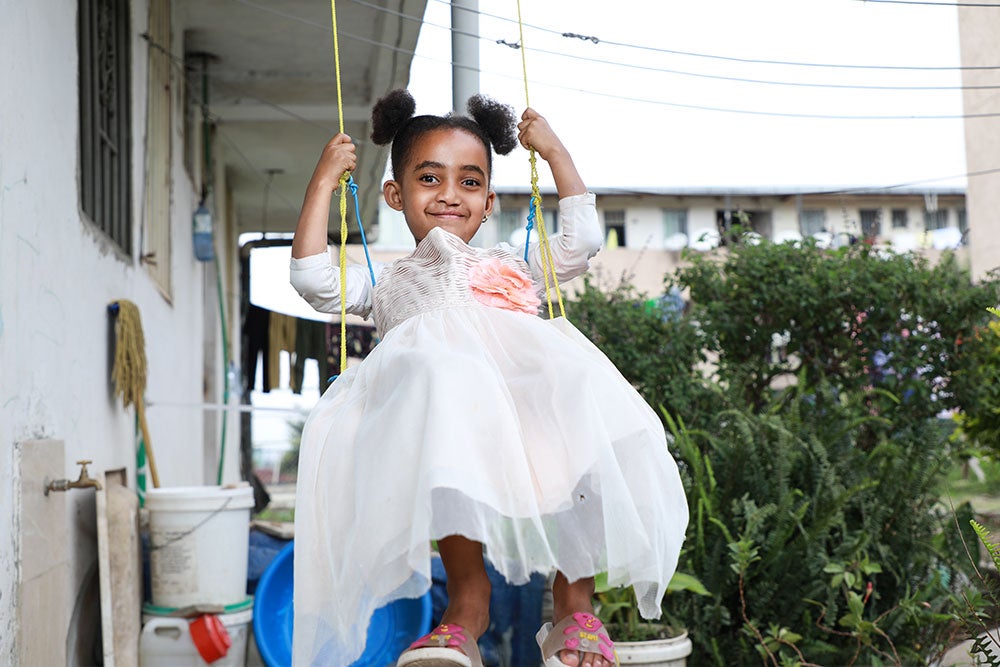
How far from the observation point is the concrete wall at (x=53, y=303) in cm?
309

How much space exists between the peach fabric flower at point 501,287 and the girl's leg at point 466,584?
0.63 metres

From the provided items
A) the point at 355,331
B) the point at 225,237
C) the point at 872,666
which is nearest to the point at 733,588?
the point at 872,666

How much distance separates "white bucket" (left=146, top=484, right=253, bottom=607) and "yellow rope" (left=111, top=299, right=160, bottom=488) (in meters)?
0.64

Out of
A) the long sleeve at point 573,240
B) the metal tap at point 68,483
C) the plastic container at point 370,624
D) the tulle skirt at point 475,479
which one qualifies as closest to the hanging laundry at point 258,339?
the plastic container at point 370,624

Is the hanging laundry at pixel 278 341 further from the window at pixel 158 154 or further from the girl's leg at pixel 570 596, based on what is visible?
the girl's leg at pixel 570 596

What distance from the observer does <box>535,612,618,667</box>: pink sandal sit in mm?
2178

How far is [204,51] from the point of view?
7.57m

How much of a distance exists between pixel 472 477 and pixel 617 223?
21.8 metres

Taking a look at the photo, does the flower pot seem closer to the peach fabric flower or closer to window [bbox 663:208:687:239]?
the peach fabric flower

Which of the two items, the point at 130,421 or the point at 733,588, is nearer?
the point at 733,588

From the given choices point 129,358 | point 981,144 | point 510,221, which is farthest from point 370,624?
point 510,221

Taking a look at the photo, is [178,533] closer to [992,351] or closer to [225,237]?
[992,351]

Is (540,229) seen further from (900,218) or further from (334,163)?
(900,218)

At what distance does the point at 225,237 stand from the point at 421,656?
30.4 ft
